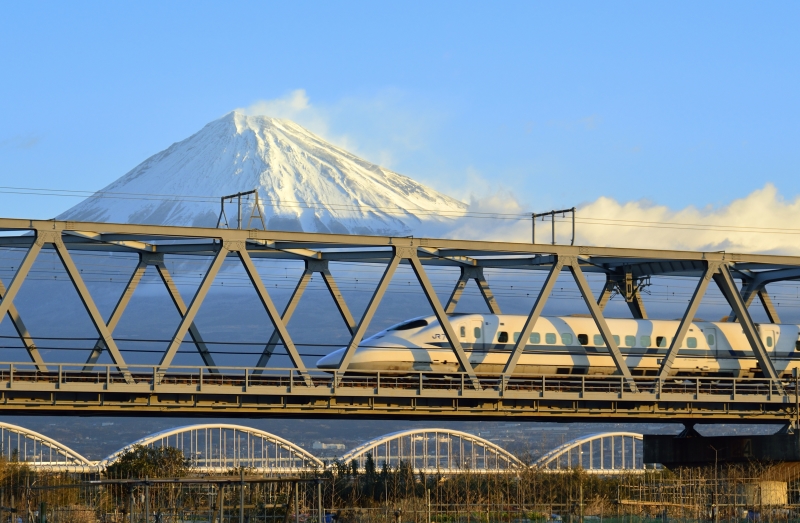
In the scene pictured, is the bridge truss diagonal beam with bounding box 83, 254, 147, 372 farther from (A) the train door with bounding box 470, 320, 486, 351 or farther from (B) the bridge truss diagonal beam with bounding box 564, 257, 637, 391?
(B) the bridge truss diagonal beam with bounding box 564, 257, 637, 391

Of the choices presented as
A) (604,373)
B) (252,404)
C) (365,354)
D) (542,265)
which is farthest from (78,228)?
(604,373)

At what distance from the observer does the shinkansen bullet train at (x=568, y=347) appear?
63.5 meters

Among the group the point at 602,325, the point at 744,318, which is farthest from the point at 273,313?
the point at 744,318

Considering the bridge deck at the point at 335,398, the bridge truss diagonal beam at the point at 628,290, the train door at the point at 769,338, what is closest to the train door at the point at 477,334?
the bridge deck at the point at 335,398

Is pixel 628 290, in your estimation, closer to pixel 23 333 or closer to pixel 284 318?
pixel 284 318

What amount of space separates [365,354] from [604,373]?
15049 mm

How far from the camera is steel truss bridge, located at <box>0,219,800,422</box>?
51.6 metres

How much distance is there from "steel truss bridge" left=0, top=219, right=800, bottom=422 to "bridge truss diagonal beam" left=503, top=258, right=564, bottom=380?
0.11 meters

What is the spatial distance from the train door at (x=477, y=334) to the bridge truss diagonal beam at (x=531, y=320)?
17.1ft

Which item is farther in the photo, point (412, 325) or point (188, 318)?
point (412, 325)

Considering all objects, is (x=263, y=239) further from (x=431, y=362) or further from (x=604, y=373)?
(x=604, y=373)

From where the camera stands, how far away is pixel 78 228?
5347 cm

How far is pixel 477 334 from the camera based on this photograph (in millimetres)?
65375

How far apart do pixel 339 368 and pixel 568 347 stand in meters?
17.0
